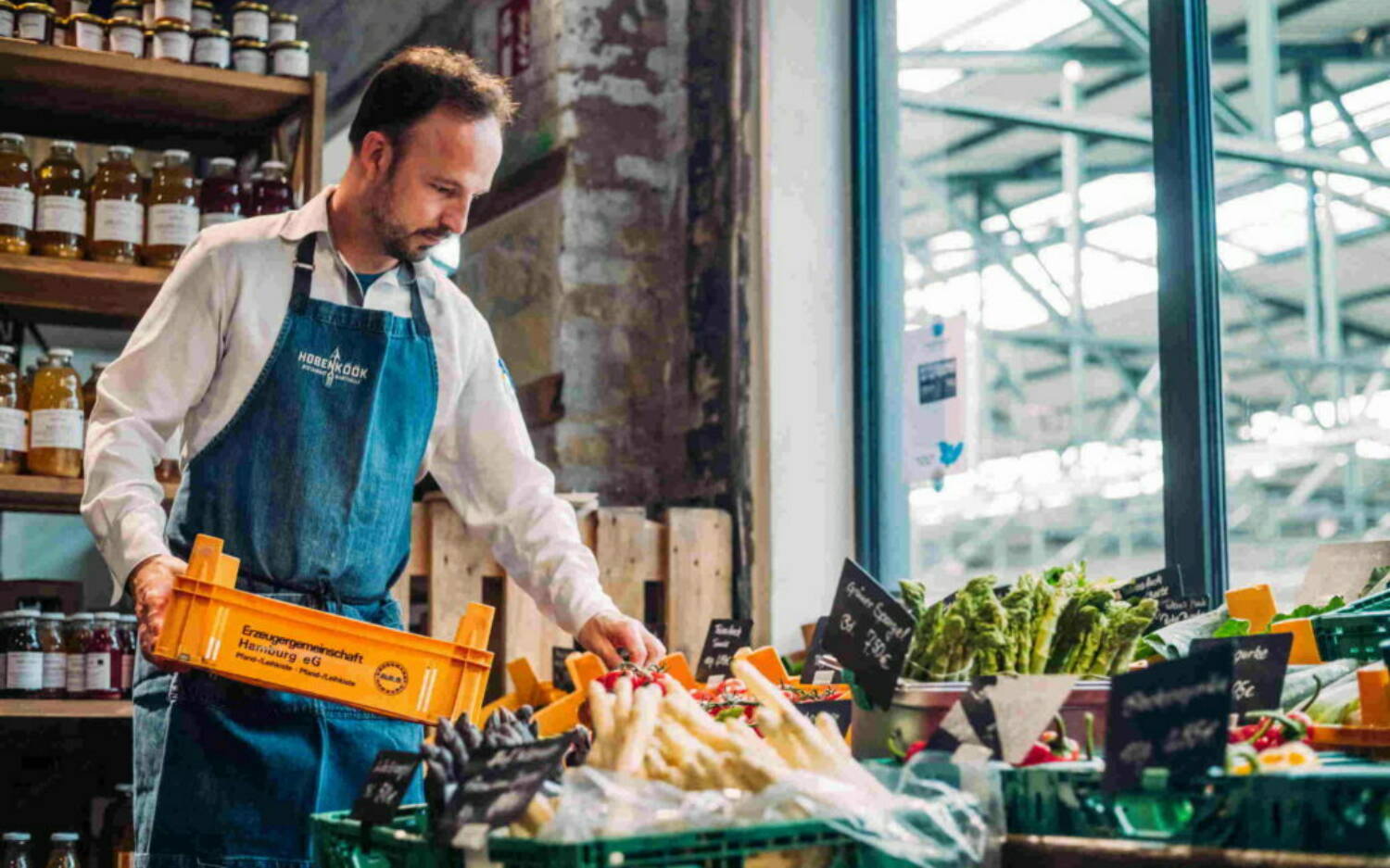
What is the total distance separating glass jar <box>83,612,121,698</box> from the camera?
3566 millimetres

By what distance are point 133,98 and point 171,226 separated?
0.44 metres

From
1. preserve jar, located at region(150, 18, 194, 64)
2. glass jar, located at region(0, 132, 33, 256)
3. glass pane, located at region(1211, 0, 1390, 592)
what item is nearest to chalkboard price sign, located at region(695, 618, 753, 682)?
glass pane, located at region(1211, 0, 1390, 592)

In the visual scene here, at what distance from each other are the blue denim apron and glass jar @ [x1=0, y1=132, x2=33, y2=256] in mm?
1430

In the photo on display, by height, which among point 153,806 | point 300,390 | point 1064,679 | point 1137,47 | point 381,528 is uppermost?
point 1137,47

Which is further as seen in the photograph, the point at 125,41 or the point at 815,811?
the point at 125,41

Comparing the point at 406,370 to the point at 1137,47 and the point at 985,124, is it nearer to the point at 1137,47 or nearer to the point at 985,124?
the point at 1137,47

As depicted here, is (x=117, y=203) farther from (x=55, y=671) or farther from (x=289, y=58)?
(x=55, y=671)

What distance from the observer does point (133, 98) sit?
3938mm

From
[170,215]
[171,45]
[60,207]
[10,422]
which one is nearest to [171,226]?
[170,215]

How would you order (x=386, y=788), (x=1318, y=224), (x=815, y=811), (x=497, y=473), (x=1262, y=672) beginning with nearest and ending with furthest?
(x=815, y=811)
(x=386, y=788)
(x=1262, y=672)
(x=497, y=473)
(x=1318, y=224)

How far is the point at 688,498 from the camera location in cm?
446

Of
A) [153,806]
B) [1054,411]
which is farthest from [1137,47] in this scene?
[1054,411]

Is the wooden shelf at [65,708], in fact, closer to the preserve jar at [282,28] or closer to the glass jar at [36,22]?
the glass jar at [36,22]

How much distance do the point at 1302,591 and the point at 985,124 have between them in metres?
2.34
